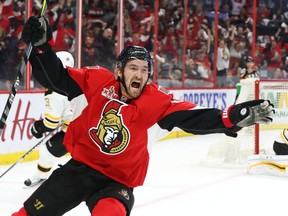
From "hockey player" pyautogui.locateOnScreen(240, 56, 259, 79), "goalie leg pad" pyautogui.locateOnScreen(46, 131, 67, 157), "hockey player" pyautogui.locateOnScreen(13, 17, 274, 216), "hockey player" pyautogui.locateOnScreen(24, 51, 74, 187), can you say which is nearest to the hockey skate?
"hockey player" pyautogui.locateOnScreen(24, 51, 74, 187)

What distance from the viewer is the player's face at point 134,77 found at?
2.54 metres

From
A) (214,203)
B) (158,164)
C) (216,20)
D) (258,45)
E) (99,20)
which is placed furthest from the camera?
(258,45)

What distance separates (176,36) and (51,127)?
4865 millimetres

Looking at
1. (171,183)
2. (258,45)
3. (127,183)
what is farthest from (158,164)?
(258,45)

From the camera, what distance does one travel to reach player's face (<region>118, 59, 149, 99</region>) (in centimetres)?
254

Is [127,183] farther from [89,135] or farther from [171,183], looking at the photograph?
[171,183]

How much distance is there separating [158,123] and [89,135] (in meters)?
0.27

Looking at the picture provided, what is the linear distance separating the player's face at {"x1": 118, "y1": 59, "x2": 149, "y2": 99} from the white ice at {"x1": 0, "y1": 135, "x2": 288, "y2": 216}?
57.0 inches

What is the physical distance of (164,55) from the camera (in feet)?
29.0

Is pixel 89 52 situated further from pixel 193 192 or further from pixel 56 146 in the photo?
pixel 193 192

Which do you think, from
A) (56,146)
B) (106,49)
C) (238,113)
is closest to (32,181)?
(56,146)

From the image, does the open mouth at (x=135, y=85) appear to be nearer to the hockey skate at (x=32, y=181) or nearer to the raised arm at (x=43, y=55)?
the raised arm at (x=43, y=55)

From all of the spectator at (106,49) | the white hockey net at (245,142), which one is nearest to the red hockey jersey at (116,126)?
the white hockey net at (245,142)

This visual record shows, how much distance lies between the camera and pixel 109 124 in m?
2.51
